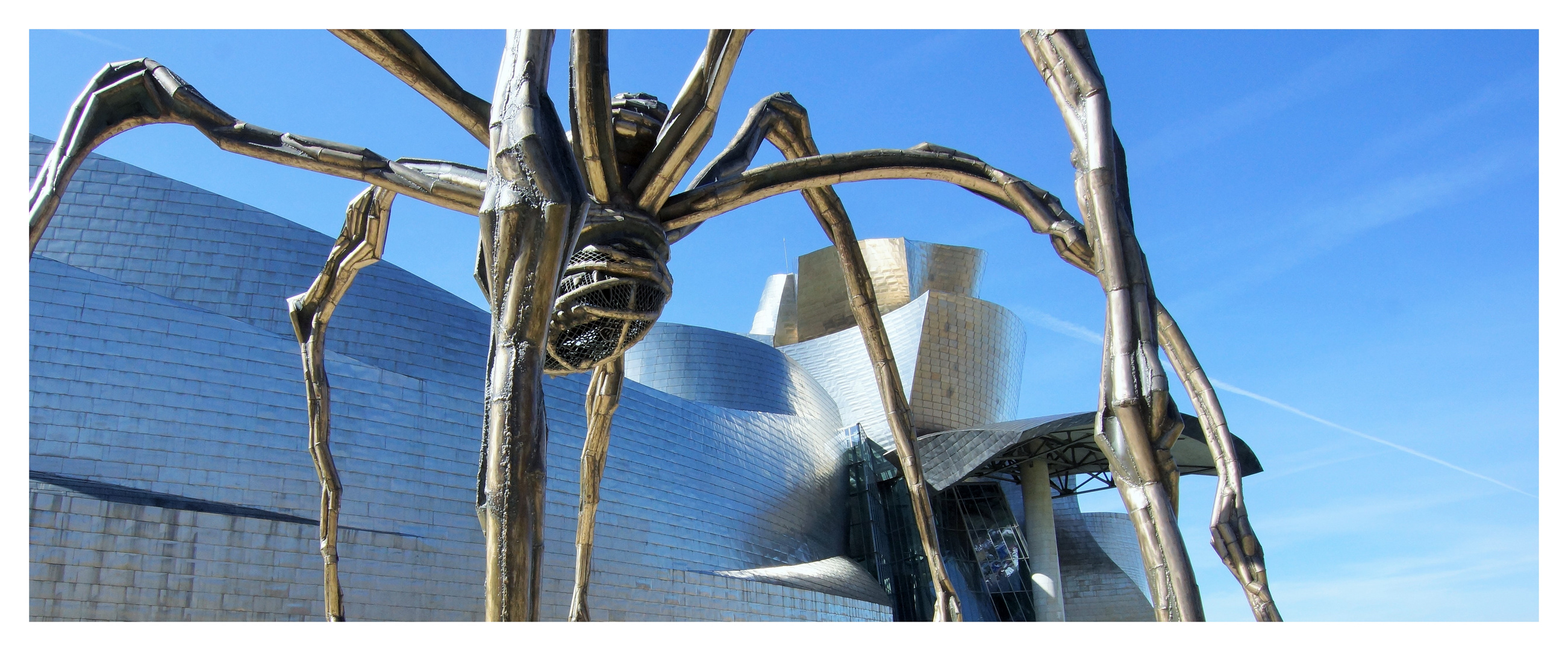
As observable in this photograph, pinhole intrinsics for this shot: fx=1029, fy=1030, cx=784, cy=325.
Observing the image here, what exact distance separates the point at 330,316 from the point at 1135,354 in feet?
19.8

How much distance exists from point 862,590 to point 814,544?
91.6 inches

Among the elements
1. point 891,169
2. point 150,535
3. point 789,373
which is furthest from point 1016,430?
point 891,169

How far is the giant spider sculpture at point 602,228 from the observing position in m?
3.53

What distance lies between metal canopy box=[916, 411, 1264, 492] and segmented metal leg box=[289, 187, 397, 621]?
1894 cm

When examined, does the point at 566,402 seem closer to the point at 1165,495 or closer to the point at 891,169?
the point at 891,169

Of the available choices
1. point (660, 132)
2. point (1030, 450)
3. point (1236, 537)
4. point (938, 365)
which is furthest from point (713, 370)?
point (1236, 537)

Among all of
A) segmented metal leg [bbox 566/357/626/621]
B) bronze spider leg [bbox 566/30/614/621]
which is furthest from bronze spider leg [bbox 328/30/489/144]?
segmented metal leg [bbox 566/357/626/621]

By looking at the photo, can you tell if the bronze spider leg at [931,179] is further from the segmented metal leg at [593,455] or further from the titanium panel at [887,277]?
the titanium panel at [887,277]

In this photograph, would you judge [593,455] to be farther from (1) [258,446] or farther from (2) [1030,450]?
(2) [1030,450]

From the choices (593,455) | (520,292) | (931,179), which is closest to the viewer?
(520,292)

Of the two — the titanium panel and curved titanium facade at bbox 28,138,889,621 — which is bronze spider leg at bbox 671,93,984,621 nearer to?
curved titanium facade at bbox 28,138,889,621

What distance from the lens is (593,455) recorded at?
29.7 feet

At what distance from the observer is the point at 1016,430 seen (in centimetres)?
2798

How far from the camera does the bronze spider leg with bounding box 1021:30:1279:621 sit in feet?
11.4
